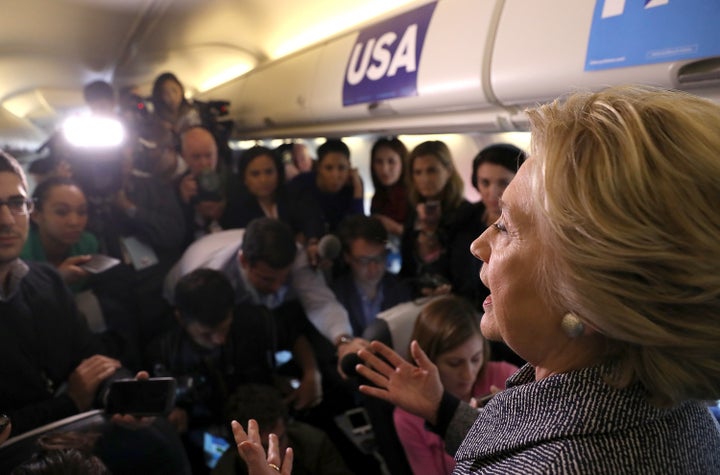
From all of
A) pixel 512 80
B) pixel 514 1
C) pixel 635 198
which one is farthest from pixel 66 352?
pixel 514 1

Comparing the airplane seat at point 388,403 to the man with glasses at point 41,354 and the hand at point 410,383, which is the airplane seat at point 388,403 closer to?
the hand at point 410,383

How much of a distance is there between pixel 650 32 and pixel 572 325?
0.94 metres

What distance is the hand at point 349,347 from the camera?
1663mm

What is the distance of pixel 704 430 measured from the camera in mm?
723

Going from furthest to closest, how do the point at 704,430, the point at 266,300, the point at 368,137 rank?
the point at 368,137, the point at 266,300, the point at 704,430

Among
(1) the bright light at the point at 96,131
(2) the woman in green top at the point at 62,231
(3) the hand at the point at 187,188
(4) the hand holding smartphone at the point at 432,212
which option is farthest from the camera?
(4) the hand holding smartphone at the point at 432,212

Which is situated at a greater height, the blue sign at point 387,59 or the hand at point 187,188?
the blue sign at point 387,59

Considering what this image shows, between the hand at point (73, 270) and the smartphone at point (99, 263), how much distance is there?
0.04 feet

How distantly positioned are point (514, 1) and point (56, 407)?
1639 millimetres

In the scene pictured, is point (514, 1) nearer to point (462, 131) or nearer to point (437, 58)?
point (437, 58)

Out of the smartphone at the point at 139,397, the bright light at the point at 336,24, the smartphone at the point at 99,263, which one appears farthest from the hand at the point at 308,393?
the bright light at the point at 336,24

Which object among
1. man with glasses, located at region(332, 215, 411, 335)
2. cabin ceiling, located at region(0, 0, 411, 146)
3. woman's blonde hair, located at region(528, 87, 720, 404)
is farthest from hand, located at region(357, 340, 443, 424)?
cabin ceiling, located at region(0, 0, 411, 146)

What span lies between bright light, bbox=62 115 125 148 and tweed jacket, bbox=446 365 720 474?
1.31 metres

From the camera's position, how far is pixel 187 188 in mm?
1768
